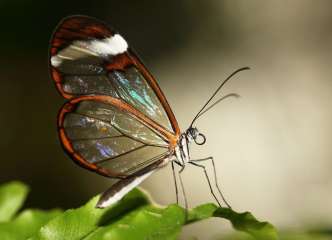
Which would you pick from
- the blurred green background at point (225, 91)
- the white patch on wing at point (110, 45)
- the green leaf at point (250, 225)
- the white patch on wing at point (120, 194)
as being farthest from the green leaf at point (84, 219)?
the blurred green background at point (225, 91)

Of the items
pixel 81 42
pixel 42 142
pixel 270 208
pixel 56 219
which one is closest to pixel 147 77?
pixel 81 42

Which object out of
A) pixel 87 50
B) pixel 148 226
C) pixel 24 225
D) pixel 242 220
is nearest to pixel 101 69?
pixel 87 50

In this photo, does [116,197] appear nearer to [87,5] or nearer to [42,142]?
[42,142]

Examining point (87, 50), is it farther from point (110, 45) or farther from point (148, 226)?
point (148, 226)

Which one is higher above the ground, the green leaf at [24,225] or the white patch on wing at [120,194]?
the white patch on wing at [120,194]

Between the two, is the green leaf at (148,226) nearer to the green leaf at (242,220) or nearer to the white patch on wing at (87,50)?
the green leaf at (242,220)

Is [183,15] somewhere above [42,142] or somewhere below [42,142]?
above
